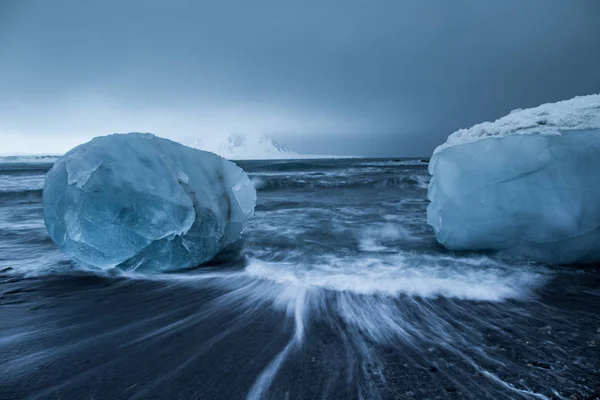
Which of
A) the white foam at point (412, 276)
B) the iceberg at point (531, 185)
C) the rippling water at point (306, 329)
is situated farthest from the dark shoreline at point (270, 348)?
the iceberg at point (531, 185)

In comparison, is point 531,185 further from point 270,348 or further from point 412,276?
point 270,348

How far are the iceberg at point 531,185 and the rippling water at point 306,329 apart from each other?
0.30 m

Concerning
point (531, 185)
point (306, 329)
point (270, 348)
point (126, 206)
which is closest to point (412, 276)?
point (306, 329)

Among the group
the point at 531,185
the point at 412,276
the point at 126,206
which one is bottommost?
the point at 412,276

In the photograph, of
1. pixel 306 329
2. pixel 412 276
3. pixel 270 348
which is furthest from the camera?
pixel 412 276

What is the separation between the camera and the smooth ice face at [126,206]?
143 inches

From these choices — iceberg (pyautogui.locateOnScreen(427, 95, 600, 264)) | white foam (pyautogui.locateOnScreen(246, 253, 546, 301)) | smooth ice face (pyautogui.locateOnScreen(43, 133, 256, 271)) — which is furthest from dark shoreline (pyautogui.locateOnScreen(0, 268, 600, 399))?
iceberg (pyautogui.locateOnScreen(427, 95, 600, 264))

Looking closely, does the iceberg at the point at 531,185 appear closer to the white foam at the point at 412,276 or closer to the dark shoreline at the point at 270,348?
the white foam at the point at 412,276

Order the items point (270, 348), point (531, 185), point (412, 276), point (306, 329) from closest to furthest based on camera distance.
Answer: point (270, 348), point (306, 329), point (412, 276), point (531, 185)

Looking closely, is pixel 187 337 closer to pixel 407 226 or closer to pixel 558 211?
pixel 558 211

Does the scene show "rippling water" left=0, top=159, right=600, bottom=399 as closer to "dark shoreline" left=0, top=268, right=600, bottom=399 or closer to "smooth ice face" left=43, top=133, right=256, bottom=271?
"dark shoreline" left=0, top=268, right=600, bottom=399

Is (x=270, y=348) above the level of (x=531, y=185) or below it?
below

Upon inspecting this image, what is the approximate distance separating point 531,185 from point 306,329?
331 cm

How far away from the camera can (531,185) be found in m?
3.94
